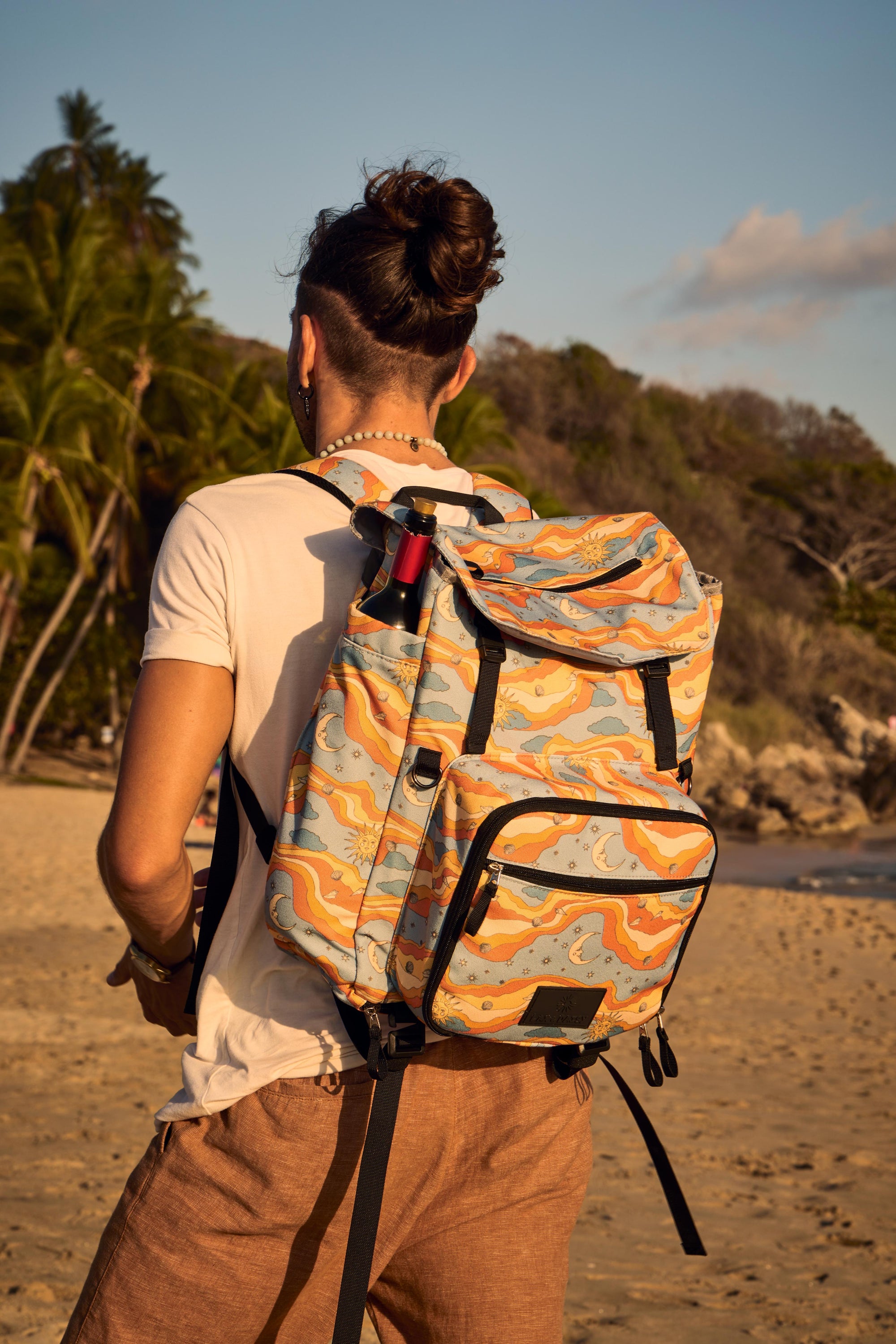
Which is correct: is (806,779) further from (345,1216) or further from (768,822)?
(345,1216)

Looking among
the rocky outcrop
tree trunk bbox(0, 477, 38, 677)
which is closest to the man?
tree trunk bbox(0, 477, 38, 677)

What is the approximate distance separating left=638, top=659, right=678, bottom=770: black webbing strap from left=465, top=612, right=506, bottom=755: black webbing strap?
0.66 ft

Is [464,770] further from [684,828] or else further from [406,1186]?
[406,1186]

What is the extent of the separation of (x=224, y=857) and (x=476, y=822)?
336 millimetres

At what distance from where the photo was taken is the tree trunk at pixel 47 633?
2084 centimetres

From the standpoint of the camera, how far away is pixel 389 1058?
1213 millimetres

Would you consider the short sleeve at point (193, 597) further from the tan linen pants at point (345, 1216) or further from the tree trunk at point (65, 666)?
the tree trunk at point (65, 666)

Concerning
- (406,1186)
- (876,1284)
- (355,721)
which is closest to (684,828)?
(355,721)

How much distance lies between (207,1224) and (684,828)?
0.71m

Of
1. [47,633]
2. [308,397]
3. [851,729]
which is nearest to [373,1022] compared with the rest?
[308,397]

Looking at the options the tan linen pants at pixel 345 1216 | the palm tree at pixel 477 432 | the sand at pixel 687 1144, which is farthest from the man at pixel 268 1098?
the palm tree at pixel 477 432

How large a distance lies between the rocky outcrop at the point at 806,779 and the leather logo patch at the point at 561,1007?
21228 millimetres

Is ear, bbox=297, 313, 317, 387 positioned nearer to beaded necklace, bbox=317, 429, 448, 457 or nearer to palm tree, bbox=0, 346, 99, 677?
beaded necklace, bbox=317, 429, 448, 457

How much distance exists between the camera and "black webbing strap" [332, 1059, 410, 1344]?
118 cm
